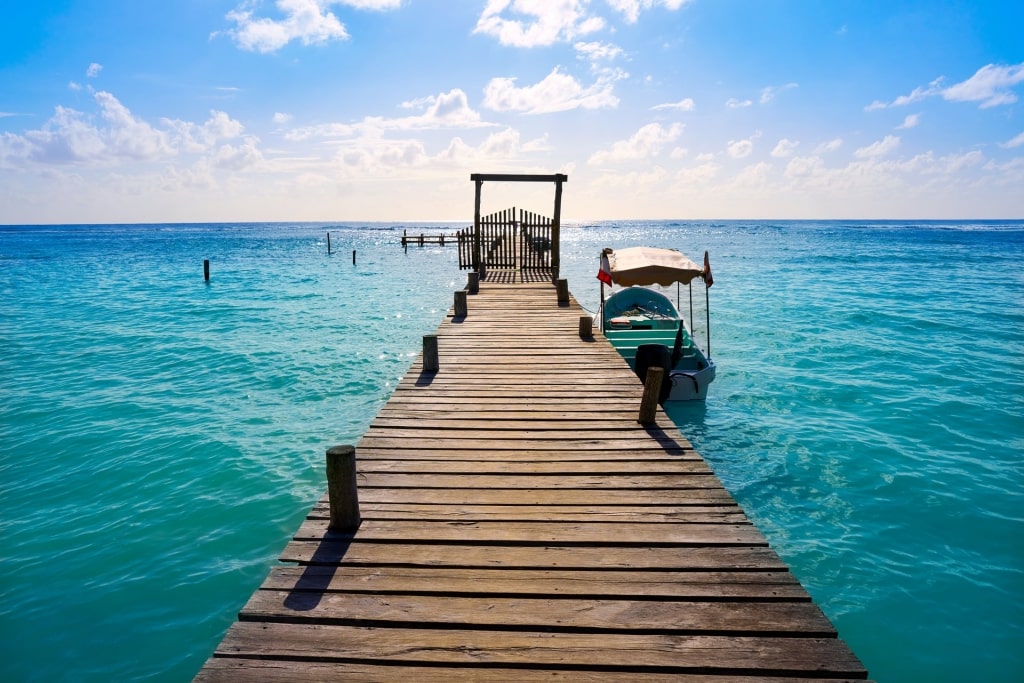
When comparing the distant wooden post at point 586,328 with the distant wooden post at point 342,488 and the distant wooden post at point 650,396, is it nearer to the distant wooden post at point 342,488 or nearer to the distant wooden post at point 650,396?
the distant wooden post at point 650,396

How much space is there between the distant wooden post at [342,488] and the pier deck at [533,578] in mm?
123

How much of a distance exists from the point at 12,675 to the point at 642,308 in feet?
47.8

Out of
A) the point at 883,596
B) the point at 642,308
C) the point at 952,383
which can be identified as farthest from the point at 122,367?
the point at 952,383

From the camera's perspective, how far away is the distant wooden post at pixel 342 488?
4527mm

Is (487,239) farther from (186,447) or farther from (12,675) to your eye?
(12,675)

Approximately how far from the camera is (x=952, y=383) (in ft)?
49.8

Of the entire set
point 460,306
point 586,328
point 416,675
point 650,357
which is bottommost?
point 416,675

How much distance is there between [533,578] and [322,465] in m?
6.96

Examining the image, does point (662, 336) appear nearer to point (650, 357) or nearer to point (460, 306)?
point (650, 357)

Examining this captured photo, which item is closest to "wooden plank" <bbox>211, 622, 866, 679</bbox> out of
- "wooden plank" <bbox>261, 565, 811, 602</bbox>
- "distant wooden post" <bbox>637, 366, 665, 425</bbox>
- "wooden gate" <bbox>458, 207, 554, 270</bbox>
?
"wooden plank" <bbox>261, 565, 811, 602</bbox>

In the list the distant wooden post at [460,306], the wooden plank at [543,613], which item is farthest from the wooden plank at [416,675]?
the distant wooden post at [460,306]

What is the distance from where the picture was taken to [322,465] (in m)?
9.91

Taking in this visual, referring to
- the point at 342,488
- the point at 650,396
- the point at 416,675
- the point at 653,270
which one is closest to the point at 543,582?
the point at 416,675

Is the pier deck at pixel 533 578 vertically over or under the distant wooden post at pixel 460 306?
under
